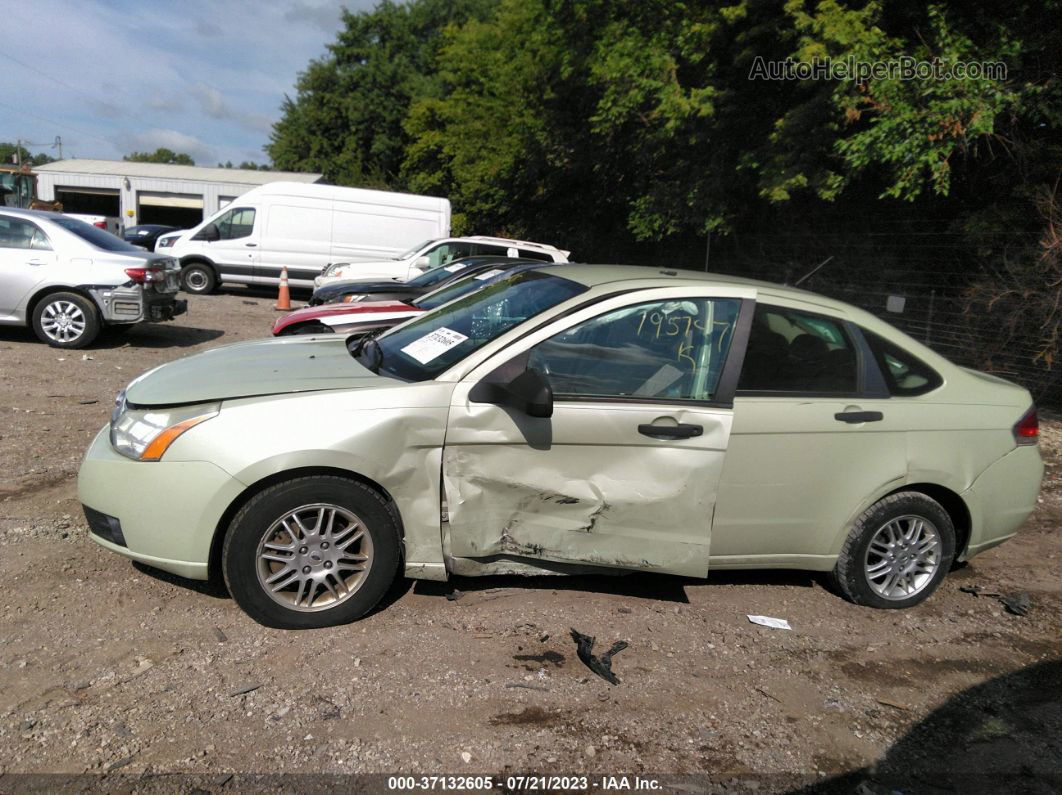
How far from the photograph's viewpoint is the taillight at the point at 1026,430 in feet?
15.2

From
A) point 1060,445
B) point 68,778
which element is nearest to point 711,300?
point 68,778

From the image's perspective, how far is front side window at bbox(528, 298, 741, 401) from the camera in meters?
3.97

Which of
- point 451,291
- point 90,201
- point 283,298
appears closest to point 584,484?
point 451,291

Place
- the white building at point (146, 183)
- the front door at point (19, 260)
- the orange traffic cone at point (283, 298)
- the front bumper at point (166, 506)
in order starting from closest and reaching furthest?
the front bumper at point (166, 506) → the front door at point (19, 260) → the orange traffic cone at point (283, 298) → the white building at point (146, 183)

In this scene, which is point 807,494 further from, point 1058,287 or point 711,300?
point 1058,287

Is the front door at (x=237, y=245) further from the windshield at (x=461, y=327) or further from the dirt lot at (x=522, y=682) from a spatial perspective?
the windshield at (x=461, y=327)

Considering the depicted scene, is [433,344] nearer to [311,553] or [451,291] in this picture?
[311,553]

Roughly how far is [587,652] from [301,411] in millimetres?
1658

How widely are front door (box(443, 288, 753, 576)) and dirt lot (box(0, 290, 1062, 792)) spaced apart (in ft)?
1.49

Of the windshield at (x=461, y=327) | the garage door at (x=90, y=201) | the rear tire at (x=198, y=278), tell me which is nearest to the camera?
the windshield at (x=461, y=327)

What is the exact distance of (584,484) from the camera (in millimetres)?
3912

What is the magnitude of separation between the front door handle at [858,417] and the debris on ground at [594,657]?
1551mm

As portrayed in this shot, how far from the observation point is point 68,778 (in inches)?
109

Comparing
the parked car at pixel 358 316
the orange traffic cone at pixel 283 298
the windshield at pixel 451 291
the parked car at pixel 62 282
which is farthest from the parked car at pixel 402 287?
the orange traffic cone at pixel 283 298
